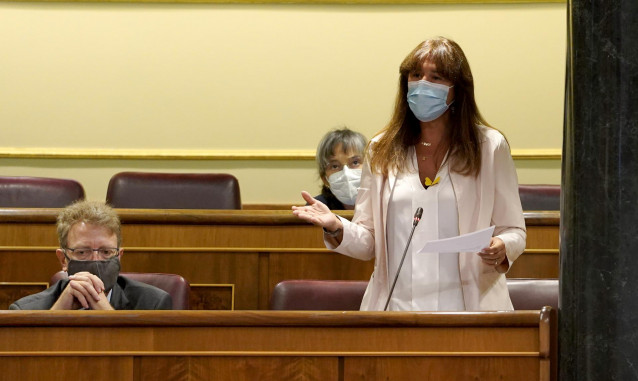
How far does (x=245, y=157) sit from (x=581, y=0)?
2230mm

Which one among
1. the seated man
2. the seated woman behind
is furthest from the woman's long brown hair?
the seated woman behind

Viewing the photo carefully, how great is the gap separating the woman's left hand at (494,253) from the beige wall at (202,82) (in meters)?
1.87

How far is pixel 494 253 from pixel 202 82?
2.04m

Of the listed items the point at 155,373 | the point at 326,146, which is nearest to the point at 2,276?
the point at 326,146

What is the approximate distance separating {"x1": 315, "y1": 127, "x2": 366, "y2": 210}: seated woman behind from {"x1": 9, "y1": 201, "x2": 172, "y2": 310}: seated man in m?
0.72

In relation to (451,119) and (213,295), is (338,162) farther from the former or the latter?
(451,119)

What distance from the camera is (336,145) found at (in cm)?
240

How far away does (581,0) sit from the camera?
44.8 inches

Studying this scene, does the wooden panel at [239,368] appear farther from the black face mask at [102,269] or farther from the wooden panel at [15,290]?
the wooden panel at [15,290]

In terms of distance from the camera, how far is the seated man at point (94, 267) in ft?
5.36

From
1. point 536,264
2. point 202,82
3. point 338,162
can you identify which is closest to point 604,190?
point 536,264

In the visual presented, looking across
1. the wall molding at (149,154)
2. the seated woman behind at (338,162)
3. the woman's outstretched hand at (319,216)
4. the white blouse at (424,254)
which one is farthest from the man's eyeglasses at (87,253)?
the wall molding at (149,154)

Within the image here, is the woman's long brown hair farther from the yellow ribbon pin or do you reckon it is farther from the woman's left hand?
the woman's left hand

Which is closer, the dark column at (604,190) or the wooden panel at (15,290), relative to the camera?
the dark column at (604,190)
